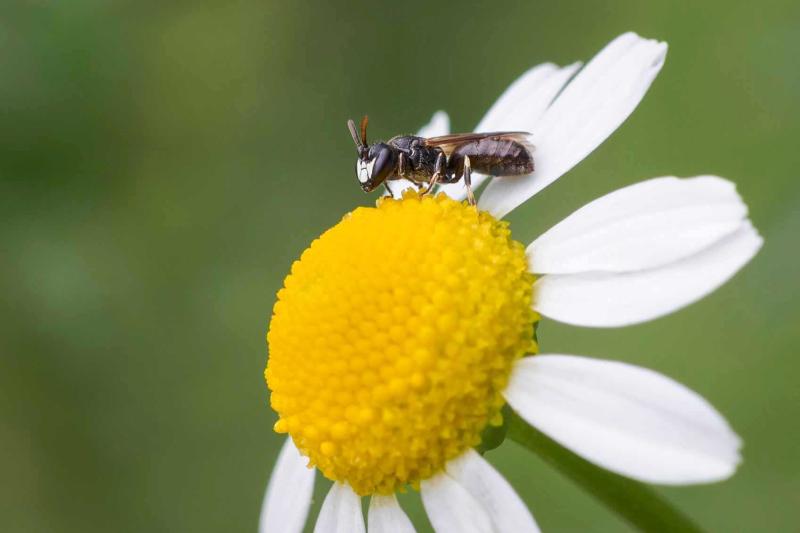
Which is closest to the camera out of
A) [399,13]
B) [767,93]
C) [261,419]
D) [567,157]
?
[567,157]

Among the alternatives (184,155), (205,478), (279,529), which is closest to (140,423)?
(205,478)

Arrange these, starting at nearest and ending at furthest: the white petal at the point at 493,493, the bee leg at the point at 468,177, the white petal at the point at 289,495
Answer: the white petal at the point at 493,493 → the bee leg at the point at 468,177 → the white petal at the point at 289,495

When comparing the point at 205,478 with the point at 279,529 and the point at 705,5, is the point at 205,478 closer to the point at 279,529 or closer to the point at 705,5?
the point at 279,529

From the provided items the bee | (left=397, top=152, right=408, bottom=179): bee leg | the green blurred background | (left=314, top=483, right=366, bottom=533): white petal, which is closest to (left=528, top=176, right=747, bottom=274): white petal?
the bee

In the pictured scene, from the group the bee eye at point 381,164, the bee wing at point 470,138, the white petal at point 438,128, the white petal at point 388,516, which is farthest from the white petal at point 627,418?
the white petal at point 438,128

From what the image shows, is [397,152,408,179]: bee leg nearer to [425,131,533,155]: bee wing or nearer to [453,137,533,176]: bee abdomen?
[425,131,533,155]: bee wing

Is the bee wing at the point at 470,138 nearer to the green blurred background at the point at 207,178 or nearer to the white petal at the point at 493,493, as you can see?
the white petal at the point at 493,493
